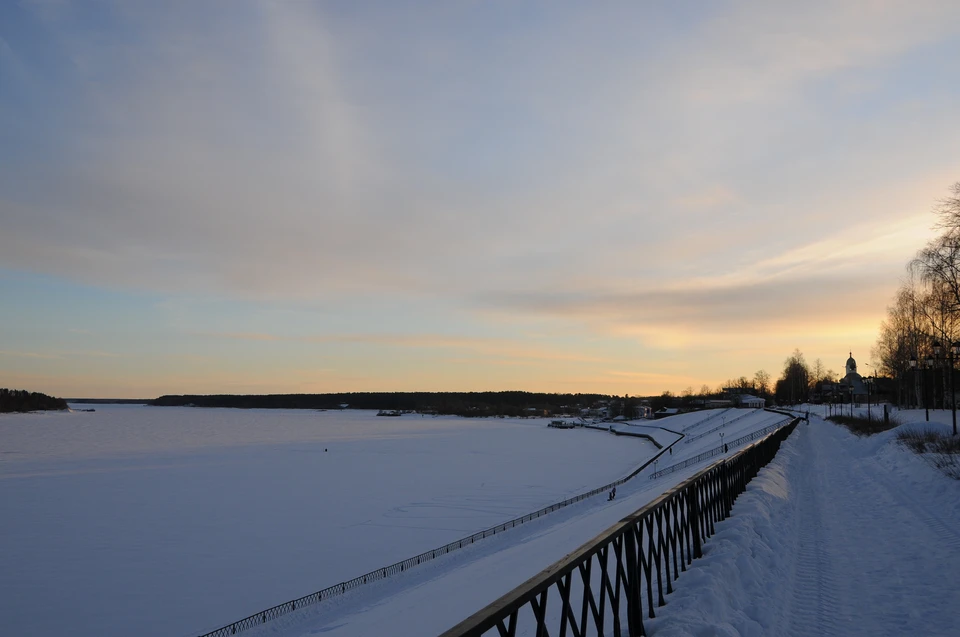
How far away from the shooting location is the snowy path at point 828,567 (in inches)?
251

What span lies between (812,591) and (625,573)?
2.59 m

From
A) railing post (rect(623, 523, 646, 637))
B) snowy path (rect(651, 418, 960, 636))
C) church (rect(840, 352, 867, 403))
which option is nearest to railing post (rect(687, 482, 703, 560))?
snowy path (rect(651, 418, 960, 636))

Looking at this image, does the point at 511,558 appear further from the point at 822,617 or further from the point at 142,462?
the point at 142,462

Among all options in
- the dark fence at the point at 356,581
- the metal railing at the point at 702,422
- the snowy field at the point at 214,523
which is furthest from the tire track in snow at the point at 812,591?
the metal railing at the point at 702,422

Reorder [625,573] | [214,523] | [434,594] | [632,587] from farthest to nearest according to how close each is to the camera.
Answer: [214,523], [434,594], [625,573], [632,587]

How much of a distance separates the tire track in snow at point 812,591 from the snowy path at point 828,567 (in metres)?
0.01

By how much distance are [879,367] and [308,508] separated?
78211 millimetres

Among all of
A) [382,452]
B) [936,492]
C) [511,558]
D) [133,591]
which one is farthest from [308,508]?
[382,452]

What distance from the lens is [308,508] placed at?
32.3m

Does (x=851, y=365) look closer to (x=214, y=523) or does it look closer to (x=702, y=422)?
(x=702, y=422)

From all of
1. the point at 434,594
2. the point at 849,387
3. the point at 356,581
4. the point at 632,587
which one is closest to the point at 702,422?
the point at 849,387

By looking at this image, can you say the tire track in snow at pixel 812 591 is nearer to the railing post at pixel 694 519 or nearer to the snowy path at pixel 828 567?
the snowy path at pixel 828 567

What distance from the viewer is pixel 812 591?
7562mm

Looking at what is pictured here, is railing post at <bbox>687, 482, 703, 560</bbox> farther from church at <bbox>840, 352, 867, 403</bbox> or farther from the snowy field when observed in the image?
church at <bbox>840, 352, 867, 403</bbox>
